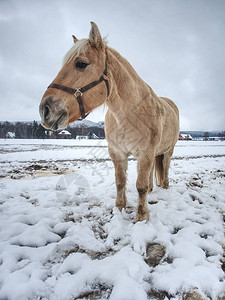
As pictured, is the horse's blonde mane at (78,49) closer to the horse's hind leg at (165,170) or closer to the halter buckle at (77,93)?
the halter buckle at (77,93)

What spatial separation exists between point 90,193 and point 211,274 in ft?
8.85

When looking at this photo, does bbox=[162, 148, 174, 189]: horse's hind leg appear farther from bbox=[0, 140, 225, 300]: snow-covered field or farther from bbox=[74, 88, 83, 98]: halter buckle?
bbox=[74, 88, 83, 98]: halter buckle

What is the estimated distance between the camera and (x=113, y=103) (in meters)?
2.27

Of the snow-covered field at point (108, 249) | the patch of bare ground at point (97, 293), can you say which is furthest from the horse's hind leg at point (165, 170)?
the patch of bare ground at point (97, 293)

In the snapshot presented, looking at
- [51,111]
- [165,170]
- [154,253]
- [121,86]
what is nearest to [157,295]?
[154,253]

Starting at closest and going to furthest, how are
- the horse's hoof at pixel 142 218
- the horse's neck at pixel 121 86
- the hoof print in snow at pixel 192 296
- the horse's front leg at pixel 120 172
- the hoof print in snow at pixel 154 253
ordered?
the hoof print in snow at pixel 192 296 < the hoof print in snow at pixel 154 253 < the horse's neck at pixel 121 86 < the horse's hoof at pixel 142 218 < the horse's front leg at pixel 120 172

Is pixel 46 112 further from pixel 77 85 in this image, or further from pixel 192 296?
pixel 192 296

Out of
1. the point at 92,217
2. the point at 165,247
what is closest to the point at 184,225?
the point at 165,247

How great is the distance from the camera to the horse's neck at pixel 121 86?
213 cm

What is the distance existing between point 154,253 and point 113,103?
201 centimetres

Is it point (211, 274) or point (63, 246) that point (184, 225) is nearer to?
point (211, 274)

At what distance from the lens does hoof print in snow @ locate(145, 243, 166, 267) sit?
161 cm

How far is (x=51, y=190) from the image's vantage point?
12.1 ft

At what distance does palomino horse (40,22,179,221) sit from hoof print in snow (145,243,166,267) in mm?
546
